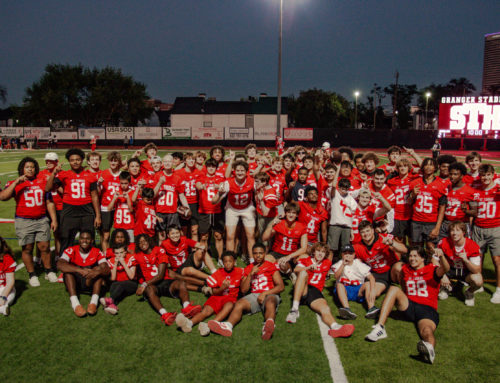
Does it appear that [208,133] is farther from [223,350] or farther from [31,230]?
[223,350]

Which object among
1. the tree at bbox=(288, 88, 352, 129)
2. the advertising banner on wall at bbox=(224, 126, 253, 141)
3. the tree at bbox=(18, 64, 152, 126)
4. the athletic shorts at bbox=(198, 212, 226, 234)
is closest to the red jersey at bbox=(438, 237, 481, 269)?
the athletic shorts at bbox=(198, 212, 226, 234)

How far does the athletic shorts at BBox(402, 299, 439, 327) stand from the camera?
4.30 m

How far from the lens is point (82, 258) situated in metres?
5.18

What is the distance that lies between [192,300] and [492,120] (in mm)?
32801

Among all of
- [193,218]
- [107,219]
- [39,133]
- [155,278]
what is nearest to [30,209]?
[107,219]

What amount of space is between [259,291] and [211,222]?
88.7 inches

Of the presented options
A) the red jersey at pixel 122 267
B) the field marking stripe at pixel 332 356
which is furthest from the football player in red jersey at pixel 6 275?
the field marking stripe at pixel 332 356

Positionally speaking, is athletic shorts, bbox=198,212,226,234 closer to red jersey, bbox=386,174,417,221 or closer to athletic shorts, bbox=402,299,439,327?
red jersey, bbox=386,174,417,221

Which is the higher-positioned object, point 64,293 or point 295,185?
point 295,185

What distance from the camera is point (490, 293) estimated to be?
544cm

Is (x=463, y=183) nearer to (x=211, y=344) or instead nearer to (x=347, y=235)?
(x=347, y=235)

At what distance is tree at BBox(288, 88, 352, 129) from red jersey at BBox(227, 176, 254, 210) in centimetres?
6217

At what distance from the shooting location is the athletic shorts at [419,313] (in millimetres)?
4299

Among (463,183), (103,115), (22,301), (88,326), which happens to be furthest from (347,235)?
(103,115)
